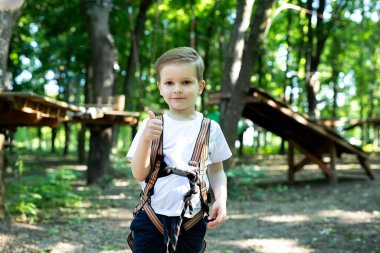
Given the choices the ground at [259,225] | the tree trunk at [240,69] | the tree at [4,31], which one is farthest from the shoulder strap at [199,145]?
the tree trunk at [240,69]

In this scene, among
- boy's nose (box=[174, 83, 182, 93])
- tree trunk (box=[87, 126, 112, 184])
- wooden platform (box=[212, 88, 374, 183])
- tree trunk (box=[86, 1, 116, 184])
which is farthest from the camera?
tree trunk (box=[87, 126, 112, 184])

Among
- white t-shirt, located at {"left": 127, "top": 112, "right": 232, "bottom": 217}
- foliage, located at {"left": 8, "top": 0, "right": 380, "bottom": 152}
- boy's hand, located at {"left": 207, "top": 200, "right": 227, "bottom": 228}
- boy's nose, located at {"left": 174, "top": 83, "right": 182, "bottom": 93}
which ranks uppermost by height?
foliage, located at {"left": 8, "top": 0, "right": 380, "bottom": 152}

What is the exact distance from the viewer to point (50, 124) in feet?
24.7

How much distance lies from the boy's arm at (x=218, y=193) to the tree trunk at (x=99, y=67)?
8634mm

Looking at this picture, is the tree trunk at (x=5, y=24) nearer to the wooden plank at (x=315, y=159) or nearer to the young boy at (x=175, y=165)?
the young boy at (x=175, y=165)

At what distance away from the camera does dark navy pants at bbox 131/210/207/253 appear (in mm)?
2354

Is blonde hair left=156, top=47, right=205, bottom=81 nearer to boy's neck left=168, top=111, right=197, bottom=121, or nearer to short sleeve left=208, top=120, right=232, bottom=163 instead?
boy's neck left=168, top=111, right=197, bottom=121

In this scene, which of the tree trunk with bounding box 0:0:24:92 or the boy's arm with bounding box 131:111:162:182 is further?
the tree trunk with bounding box 0:0:24:92

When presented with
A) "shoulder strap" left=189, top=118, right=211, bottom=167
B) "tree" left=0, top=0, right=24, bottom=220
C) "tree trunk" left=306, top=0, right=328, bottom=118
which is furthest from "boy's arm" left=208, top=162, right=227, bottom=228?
"tree trunk" left=306, top=0, right=328, bottom=118

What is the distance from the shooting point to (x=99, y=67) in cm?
1110

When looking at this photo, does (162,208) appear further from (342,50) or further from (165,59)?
(342,50)

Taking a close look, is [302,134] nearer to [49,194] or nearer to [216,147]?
[49,194]

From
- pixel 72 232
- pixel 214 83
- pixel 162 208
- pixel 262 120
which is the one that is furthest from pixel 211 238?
pixel 214 83

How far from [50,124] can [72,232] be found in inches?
81.1
